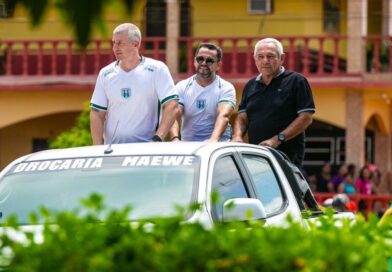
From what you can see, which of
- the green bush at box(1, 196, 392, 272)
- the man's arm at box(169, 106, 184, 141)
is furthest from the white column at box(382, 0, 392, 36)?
the green bush at box(1, 196, 392, 272)

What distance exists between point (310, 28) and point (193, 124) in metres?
21.9

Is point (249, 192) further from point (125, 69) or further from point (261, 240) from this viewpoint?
point (261, 240)

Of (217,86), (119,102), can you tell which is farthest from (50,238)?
(217,86)

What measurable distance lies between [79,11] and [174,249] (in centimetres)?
93

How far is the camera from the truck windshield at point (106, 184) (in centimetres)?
816

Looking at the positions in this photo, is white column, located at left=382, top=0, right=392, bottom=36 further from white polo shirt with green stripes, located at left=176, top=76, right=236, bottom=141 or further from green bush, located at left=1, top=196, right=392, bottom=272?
Answer: green bush, located at left=1, top=196, right=392, bottom=272

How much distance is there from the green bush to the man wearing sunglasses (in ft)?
19.2

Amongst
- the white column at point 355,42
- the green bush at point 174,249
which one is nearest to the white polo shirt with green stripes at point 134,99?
the green bush at point 174,249

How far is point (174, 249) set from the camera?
4.96 metres

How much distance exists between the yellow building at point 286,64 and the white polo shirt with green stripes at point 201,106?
1831 cm

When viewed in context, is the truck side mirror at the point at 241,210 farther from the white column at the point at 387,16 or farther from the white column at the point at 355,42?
the white column at the point at 387,16

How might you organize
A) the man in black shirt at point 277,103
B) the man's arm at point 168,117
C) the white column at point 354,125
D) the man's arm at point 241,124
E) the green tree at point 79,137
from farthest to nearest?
the white column at point 354,125 → the green tree at point 79,137 → the man's arm at point 241,124 → the man in black shirt at point 277,103 → the man's arm at point 168,117

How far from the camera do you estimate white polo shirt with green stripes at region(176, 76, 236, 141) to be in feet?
37.2

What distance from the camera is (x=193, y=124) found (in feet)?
37.3
